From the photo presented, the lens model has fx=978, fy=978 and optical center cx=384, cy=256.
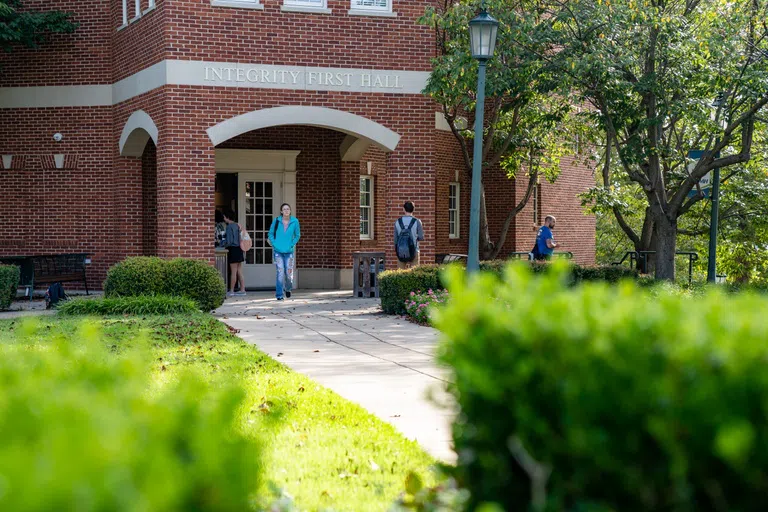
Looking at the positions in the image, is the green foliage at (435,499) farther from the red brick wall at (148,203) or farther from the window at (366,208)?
the window at (366,208)

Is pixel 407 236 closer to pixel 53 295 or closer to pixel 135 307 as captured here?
pixel 135 307

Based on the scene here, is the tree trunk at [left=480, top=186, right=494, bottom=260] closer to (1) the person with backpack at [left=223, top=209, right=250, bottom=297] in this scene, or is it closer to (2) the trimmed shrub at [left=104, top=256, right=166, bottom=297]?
(1) the person with backpack at [left=223, top=209, right=250, bottom=297]

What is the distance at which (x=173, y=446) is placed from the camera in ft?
7.07

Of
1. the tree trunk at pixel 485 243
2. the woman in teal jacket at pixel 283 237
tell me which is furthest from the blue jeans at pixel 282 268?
the tree trunk at pixel 485 243

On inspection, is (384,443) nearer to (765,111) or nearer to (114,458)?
(114,458)

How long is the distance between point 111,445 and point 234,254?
18314 mm

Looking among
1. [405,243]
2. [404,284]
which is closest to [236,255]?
[405,243]

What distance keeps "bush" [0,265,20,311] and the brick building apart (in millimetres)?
2477

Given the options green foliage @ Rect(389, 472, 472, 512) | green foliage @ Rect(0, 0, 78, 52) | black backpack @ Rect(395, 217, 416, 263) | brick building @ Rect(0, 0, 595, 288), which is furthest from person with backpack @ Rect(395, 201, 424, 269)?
green foliage @ Rect(389, 472, 472, 512)

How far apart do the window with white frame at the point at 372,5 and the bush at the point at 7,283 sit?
25.1ft

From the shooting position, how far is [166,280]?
51.0ft

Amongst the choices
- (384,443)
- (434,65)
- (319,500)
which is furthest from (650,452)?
(434,65)

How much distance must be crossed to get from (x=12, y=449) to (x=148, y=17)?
1736cm

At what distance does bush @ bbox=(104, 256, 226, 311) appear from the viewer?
1542 centimetres
